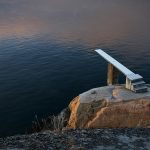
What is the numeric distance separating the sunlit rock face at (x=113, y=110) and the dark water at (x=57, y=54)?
26.8 ft

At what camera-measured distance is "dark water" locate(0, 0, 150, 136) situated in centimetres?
3594

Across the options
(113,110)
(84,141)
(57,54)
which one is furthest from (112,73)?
(57,54)

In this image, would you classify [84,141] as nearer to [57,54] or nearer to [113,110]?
[113,110]

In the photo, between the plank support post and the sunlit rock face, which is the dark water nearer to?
the plank support post

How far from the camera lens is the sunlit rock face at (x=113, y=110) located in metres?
24.0

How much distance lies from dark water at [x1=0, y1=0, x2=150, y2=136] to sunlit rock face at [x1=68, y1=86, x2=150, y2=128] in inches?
321

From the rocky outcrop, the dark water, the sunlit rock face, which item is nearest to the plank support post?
the sunlit rock face

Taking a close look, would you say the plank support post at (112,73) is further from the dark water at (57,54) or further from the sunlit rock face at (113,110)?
the dark water at (57,54)

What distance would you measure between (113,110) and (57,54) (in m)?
31.1

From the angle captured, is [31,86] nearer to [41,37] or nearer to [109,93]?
[109,93]

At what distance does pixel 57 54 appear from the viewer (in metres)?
54.1

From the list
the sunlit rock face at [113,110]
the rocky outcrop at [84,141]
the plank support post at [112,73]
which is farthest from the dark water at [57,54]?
the rocky outcrop at [84,141]

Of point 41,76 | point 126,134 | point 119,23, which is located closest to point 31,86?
point 41,76

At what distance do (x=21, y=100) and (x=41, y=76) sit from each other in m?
8.07
